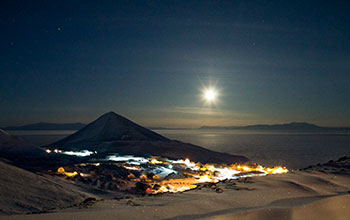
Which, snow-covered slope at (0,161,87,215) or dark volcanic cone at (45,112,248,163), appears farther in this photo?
dark volcanic cone at (45,112,248,163)

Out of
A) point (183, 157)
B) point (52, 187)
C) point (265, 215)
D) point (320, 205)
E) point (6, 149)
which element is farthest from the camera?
point (183, 157)

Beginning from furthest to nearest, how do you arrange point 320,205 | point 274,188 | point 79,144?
point 79,144 < point 274,188 < point 320,205

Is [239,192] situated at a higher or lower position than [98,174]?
higher

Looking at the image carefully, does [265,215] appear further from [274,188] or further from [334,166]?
[334,166]

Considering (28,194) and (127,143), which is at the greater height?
(127,143)

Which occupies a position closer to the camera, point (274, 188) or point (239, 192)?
point (239, 192)

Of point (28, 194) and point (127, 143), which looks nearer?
point (28, 194)

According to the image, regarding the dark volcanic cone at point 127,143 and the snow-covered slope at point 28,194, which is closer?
the snow-covered slope at point 28,194

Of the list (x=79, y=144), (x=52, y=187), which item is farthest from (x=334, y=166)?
(x=79, y=144)
